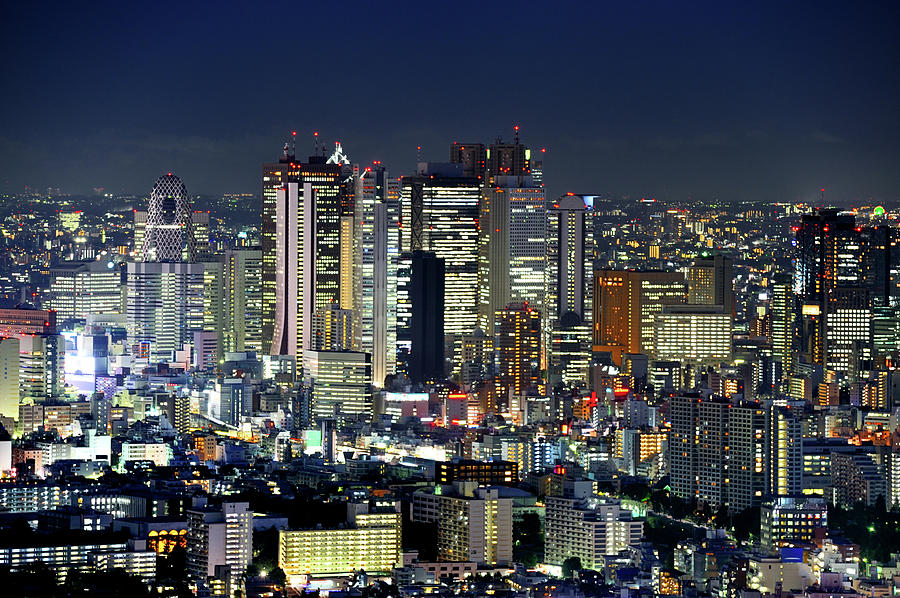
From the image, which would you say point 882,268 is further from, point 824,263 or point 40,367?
point 40,367

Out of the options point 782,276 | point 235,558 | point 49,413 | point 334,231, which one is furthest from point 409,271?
point 235,558

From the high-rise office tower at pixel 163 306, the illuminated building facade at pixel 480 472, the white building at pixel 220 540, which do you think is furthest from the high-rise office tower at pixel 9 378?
the white building at pixel 220 540

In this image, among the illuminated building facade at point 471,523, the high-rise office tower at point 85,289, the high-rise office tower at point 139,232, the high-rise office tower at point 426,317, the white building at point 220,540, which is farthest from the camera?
the high-rise office tower at point 139,232

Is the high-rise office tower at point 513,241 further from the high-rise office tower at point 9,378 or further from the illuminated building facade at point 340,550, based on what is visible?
the illuminated building facade at point 340,550

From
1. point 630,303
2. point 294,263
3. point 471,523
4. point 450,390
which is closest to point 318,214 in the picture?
point 294,263

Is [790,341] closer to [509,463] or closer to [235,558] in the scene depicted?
[509,463]

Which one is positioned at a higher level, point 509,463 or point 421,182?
point 421,182
